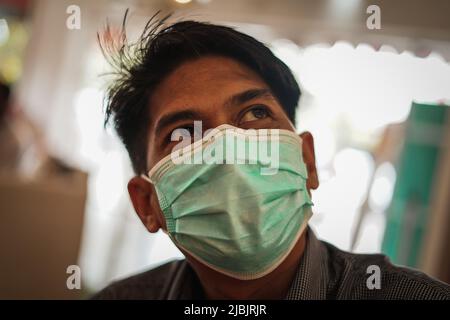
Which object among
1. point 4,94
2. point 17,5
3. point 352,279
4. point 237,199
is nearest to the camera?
point 237,199

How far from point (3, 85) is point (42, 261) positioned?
94 centimetres

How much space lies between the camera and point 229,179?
2.89 feet

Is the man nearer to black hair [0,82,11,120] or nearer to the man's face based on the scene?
the man's face

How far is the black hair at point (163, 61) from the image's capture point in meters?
0.99

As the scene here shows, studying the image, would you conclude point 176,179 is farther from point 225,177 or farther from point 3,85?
point 3,85

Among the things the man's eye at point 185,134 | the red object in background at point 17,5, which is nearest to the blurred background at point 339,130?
the man's eye at point 185,134

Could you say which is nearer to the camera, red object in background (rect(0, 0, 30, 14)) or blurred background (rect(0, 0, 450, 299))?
blurred background (rect(0, 0, 450, 299))

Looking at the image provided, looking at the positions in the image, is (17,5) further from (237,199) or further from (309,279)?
(309,279)

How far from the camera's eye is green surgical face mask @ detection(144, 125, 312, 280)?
869 mm

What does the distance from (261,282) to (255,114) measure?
1.15 feet

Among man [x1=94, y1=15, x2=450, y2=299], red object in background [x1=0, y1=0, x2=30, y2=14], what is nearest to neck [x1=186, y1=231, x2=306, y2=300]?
man [x1=94, y1=15, x2=450, y2=299]

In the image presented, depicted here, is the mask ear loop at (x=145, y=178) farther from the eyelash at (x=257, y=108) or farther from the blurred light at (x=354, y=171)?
the blurred light at (x=354, y=171)

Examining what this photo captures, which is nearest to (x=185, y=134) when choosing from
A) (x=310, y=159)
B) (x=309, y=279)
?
(x=310, y=159)
